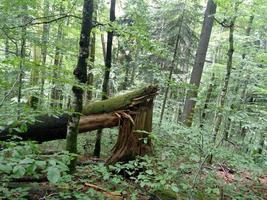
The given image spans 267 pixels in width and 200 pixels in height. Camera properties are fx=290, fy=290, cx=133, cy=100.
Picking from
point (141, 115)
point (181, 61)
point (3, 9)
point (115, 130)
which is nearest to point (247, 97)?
point (181, 61)

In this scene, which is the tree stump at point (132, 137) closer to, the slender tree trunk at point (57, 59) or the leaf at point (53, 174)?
the slender tree trunk at point (57, 59)

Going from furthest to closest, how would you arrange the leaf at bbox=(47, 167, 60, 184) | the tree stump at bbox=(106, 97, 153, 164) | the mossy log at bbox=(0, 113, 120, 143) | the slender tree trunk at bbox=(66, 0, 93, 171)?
the tree stump at bbox=(106, 97, 153, 164), the mossy log at bbox=(0, 113, 120, 143), the slender tree trunk at bbox=(66, 0, 93, 171), the leaf at bbox=(47, 167, 60, 184)

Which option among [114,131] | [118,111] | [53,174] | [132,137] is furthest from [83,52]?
[114,131]

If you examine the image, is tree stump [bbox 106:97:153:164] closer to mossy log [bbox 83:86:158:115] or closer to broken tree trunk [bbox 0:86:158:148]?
broken tree trunk [bbox 0:86:158:148]

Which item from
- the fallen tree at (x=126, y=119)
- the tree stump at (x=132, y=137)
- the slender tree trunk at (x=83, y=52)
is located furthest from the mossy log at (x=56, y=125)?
the slender tree trunk at (x=83, y=52)

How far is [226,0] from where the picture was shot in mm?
7164

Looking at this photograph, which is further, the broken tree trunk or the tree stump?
the broken tree trunk

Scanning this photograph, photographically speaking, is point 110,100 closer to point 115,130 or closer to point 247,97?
point 115,130

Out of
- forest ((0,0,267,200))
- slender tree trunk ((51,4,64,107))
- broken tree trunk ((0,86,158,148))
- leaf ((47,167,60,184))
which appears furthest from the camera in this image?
broken tree trunk ((0,86,158,148))

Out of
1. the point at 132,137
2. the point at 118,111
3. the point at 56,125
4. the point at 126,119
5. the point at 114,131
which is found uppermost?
the point at 118,111

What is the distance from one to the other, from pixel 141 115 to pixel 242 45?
5.22m

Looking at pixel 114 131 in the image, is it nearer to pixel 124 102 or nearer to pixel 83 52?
pixel 124 102

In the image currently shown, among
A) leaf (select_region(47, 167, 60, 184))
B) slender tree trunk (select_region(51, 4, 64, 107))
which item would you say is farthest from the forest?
slender tree trunk (select_region(51, 4, 64, 107))

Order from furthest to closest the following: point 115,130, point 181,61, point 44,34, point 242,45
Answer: point 181,61, point 115,130, point 242,45, point 44,34
